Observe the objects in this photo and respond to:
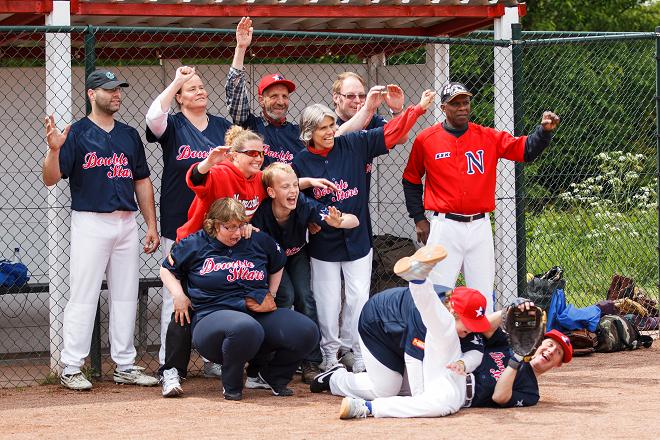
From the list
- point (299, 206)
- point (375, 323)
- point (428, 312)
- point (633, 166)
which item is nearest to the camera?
point (428, 312)

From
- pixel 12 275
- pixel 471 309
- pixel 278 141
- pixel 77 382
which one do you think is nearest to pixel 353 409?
pixel 471 309

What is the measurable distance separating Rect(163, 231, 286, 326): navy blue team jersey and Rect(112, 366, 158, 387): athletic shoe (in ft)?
2.50

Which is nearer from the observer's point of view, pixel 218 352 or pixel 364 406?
pixel 364 406

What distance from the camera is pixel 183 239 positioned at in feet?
22.1

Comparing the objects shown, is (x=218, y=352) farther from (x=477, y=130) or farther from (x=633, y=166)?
(x=633, y=166)

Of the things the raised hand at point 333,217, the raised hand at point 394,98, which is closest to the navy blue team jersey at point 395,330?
the raised hand at point 333,217

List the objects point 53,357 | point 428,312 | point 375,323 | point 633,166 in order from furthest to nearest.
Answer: point 633,166 → point 53,357 → point 375,323 → point 428,312

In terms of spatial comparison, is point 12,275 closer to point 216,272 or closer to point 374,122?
point 216,272

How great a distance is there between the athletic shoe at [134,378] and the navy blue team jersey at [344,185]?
4.30 ft

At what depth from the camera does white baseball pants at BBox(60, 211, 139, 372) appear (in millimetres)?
7066

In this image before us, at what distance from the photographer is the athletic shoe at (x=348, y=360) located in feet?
24.1

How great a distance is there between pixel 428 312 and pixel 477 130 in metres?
2.05

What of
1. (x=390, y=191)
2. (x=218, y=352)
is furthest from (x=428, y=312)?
(x=390, y=191)

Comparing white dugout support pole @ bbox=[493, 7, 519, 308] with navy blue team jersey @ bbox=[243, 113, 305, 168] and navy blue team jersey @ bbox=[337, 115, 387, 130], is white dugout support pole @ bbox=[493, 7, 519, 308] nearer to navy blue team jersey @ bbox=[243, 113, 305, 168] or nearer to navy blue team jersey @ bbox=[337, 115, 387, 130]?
navy blue team jersey @ bbox=[337, 115, 387, 130]
